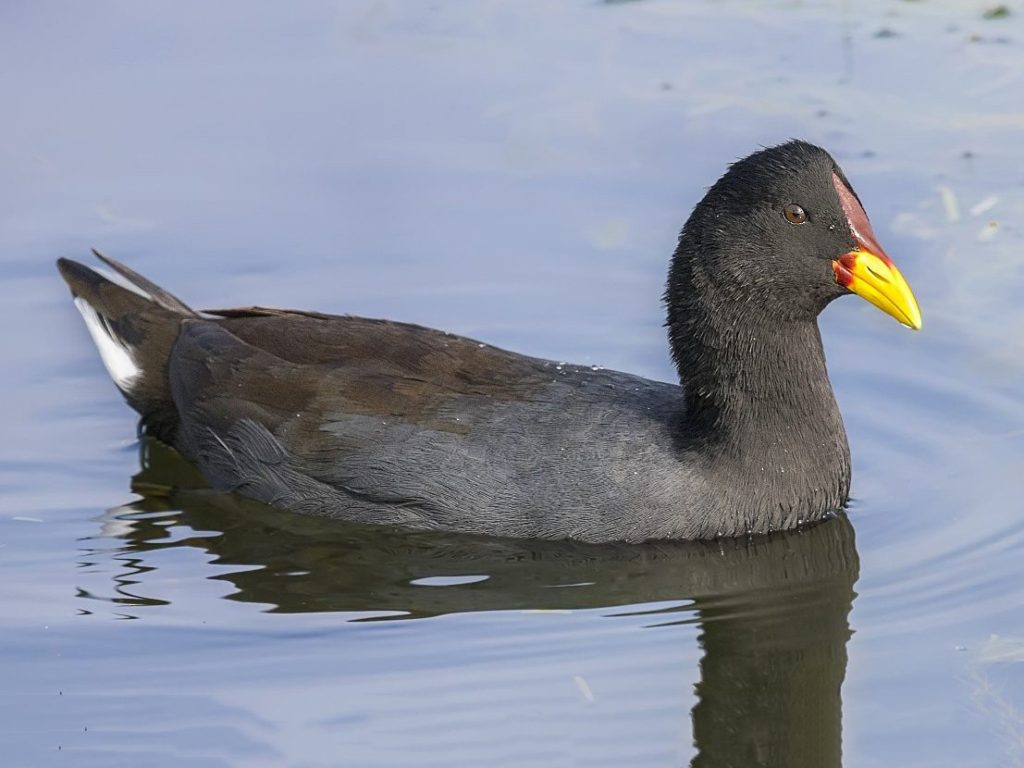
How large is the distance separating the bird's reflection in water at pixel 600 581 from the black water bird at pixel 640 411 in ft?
0.31

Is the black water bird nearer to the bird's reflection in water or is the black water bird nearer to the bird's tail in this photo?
the bird's reflection in water

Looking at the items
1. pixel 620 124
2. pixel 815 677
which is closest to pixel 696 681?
pixel 815 677

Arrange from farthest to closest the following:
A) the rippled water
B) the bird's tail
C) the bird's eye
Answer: the bird's tail → the bird's eye → the rippled water

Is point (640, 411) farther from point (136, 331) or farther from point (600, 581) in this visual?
point (136, 331)

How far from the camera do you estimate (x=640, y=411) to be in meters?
8.05

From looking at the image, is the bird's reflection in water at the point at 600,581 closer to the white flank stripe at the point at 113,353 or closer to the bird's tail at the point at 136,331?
the bird's tail at the point at 136,331

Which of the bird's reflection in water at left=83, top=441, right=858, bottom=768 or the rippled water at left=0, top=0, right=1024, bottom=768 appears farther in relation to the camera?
the bird's reflection in water at left=83, top=441, right=858, bottom=768

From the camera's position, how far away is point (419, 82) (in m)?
12.1

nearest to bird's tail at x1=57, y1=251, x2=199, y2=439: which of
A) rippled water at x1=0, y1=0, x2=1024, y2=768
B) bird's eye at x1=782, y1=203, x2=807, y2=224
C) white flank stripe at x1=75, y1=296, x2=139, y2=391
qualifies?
white flank stripe at x1=75, y1=296, x2=139, y2=391

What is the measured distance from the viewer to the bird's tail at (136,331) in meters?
8.92

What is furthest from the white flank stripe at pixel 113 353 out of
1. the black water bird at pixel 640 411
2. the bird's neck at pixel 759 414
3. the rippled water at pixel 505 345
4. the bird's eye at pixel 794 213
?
the bird's eye at pixel 794 213

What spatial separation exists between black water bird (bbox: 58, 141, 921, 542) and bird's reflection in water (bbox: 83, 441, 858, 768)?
94mm

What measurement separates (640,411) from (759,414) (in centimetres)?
49

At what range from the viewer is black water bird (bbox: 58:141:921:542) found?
780 centimetres
